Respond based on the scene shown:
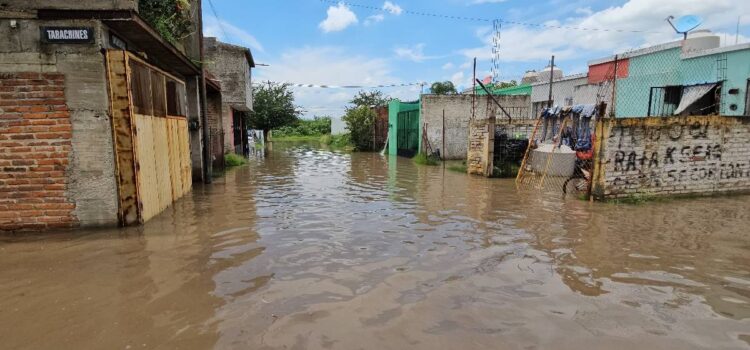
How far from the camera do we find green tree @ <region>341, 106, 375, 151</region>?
27688 mm

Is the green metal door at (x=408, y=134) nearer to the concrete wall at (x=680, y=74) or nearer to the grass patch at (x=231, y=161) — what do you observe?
the grass patch at (x=231, y=161)

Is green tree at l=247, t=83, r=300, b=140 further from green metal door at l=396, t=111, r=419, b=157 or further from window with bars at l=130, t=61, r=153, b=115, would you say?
window with bars at l=130, t=61, r=153, b=115

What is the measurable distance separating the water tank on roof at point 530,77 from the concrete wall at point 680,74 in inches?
369

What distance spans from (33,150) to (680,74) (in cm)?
1678

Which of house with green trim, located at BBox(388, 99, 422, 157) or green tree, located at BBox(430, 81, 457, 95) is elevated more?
green tree, located at BBox(430, 81, 457, 95)

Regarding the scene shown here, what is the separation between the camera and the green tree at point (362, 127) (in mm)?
27688

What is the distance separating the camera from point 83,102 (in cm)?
586

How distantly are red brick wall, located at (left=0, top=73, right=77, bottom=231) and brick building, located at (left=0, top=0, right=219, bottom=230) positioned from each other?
1cm

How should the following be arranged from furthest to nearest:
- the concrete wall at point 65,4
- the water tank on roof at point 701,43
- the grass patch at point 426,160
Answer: the grass patch at point 426,160 → the water tank on roof at point 701,43 → the concrete wall at point 65,4

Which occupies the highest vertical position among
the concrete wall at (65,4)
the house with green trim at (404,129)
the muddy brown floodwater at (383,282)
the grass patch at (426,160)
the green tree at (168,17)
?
the green tree at (168,17)

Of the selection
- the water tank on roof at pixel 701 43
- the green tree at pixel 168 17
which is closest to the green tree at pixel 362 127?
the green tree at pixel 168 17

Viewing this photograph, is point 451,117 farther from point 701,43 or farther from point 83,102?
point 83,102

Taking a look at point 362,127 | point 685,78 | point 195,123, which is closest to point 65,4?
point 195,123

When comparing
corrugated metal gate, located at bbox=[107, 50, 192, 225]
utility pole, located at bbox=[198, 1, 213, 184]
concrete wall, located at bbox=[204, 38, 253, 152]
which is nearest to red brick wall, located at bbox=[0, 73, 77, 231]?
corrugated metal gate, located at bbox=[107, 50, 192, 225]
